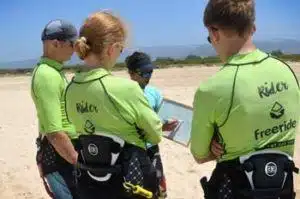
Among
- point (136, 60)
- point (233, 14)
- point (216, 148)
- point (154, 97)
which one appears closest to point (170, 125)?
point (154, 97)

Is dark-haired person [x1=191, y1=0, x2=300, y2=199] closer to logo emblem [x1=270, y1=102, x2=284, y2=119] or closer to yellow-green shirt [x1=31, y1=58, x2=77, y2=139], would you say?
logo emblem [x1=270, y1=102, x2=284, y2=119]

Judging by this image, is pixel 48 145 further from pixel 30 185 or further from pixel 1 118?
pixel 1 118

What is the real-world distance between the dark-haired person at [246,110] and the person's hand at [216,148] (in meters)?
0.02

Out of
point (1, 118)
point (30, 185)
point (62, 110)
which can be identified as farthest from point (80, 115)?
point (1, 118)

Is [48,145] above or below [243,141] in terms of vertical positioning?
below

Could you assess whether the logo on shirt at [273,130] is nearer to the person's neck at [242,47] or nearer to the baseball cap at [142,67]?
the person's neck at [242,47]

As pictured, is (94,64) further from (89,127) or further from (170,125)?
(170,125)

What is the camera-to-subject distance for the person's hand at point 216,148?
3160 mm

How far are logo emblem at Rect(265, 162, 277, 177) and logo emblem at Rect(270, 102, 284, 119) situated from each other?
0.77 ft

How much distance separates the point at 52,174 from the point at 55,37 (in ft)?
3.32

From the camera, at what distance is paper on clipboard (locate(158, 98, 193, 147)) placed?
561 centimetres

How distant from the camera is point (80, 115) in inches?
147

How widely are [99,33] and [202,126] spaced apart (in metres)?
0.92

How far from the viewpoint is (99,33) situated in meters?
3.63
